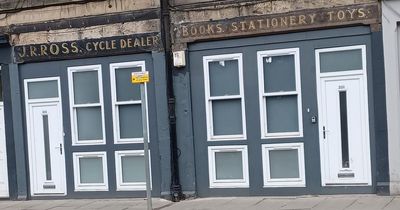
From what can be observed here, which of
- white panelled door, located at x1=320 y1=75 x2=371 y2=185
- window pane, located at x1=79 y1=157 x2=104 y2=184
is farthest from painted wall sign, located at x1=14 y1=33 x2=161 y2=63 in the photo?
white panelled door, located at x1=320 y1=75 x2=371 y2=185

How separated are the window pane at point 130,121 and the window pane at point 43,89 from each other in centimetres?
168

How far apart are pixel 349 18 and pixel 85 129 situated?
6.23 m

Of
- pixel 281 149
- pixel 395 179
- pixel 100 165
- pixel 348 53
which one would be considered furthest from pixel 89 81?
pixel 395 179

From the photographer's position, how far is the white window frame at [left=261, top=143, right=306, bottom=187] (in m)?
12.6

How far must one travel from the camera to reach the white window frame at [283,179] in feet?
41.2

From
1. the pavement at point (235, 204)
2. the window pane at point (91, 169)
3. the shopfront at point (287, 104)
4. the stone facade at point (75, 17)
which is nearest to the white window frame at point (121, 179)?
the pavement at point (235, 204)

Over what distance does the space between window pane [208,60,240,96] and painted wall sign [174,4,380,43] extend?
613mm

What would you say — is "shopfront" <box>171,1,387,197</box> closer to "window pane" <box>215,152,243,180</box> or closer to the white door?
"window pane" <box>215,152,243,180</box>

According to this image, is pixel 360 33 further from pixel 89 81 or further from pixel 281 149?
pixel 89 81

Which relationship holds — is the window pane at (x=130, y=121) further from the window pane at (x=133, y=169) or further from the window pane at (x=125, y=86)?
the window pane at (x=133, y=169)

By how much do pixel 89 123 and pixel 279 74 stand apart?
4437mm

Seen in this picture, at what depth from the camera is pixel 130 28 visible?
13.7 m

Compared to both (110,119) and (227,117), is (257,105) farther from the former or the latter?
(110,119)

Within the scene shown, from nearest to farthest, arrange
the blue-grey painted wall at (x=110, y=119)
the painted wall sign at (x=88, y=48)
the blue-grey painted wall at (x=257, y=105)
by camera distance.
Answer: the blue-grey painted wall at (x=257, y=105) < the blue-grey painted wall at (x=110, y=119) < the painted wall sign at (x=88, y=48)
